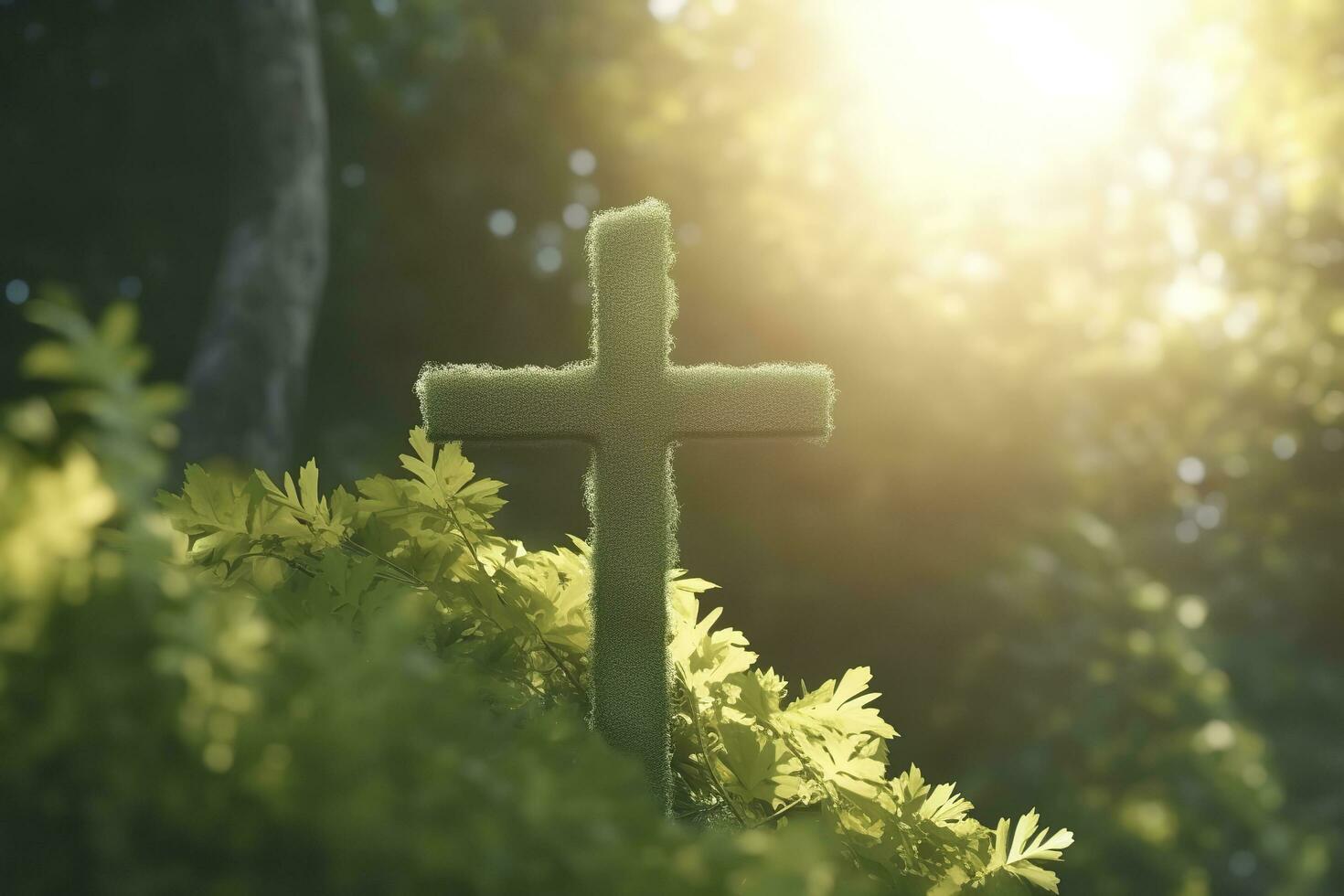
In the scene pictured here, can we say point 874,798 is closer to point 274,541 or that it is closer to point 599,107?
point 274,541

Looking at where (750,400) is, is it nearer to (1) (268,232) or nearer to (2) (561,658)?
(2) (561,658)

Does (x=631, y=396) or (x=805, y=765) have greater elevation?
(x=631, y=396)

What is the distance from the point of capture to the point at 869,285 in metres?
10.6

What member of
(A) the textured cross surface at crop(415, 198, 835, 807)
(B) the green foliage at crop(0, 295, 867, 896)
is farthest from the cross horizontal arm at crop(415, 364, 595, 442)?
(B) the green foliage at crop(0, 295, 867, 896)

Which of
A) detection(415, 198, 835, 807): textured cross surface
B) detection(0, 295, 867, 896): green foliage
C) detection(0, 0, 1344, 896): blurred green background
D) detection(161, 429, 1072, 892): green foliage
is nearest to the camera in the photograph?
detection(0, 295, 867, 896): green foliage

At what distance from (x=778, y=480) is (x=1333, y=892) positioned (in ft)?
24.3

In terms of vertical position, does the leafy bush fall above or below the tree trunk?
below

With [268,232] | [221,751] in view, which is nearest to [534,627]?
[221,751]

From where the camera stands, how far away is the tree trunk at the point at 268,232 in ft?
28.0

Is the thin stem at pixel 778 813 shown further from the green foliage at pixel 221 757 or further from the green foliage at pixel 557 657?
the green foliage at pixel 221 757

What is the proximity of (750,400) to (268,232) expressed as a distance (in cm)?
753

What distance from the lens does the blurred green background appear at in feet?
35.0

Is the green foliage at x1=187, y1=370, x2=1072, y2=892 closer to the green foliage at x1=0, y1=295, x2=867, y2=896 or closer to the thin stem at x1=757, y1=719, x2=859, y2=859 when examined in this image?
the thin stem at x1=757, y1=719, x2=859, y2=859

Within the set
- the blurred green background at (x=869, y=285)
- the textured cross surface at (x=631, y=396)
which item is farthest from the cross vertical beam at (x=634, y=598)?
the blurred green background at (x=869, y=285)
